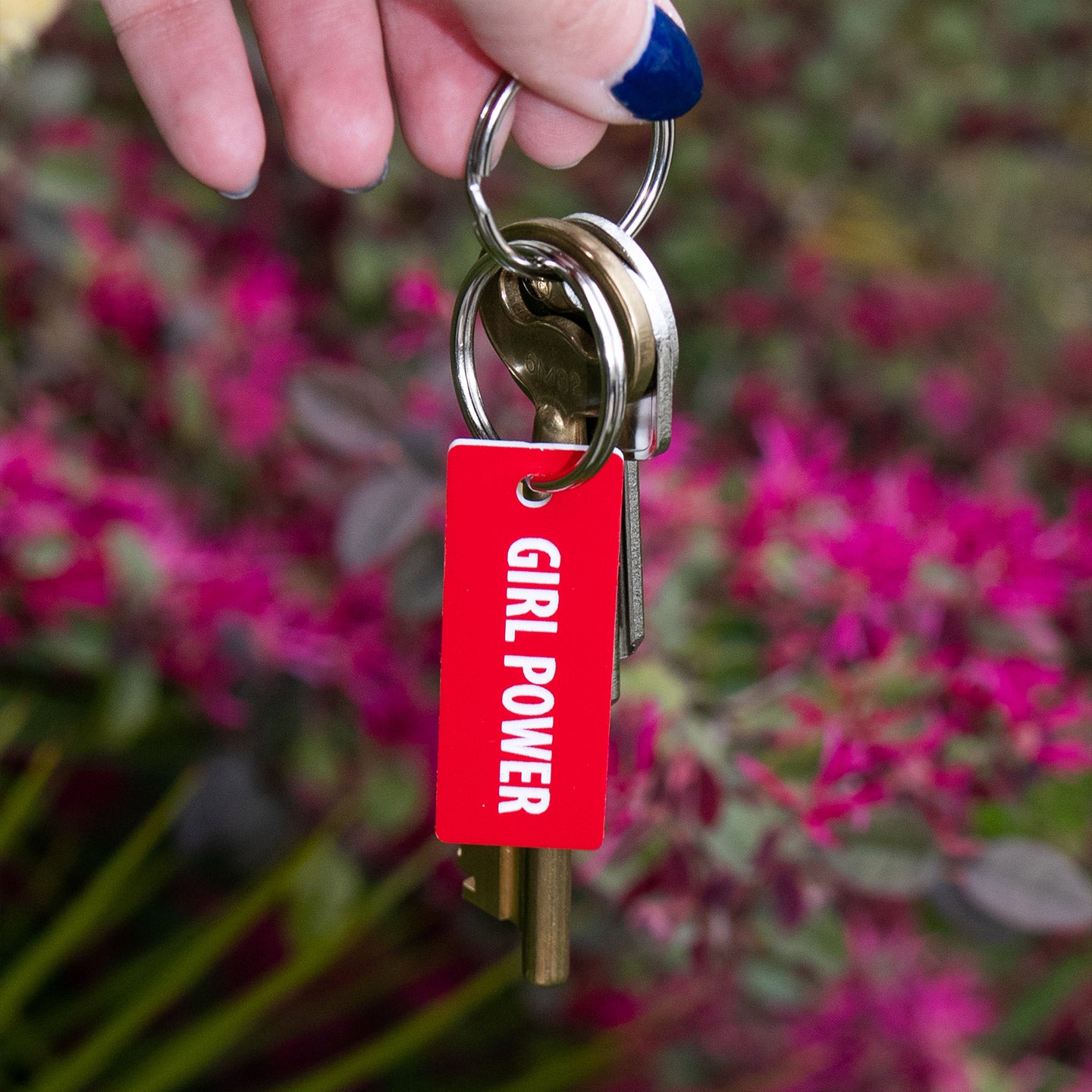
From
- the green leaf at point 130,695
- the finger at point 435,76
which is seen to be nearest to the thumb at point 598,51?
the finger at point 435,76

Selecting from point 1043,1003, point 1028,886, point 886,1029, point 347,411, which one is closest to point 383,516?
point 347,411

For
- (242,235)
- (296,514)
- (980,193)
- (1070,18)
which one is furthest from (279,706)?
(980,193)

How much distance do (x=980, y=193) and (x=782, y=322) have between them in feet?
2.63

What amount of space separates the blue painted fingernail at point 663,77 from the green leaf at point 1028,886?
49 cm

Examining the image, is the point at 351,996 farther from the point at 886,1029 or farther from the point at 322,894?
the point at 886,1029

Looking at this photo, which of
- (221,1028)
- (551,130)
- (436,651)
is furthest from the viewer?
(436,651)

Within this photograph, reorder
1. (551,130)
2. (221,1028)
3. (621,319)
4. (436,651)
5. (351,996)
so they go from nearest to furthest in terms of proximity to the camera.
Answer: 1. (621,319)
2. (551,130)
3. (221,1028)
4. (436,651)
5. (351,996)

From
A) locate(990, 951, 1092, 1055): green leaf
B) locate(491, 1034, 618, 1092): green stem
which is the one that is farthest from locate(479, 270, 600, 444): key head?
locate(990, 951, 1092, 1055): green leaf

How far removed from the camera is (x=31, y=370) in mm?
975

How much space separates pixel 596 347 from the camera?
44 centimetres

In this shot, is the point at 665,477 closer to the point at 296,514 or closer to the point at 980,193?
the point at 296,514

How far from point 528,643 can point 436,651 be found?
1.19ft

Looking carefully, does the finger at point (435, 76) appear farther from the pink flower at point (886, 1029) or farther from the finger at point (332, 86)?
the pink flower at point (886, 1029)

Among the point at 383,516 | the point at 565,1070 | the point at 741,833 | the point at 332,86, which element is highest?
Result: the point at 332,86
